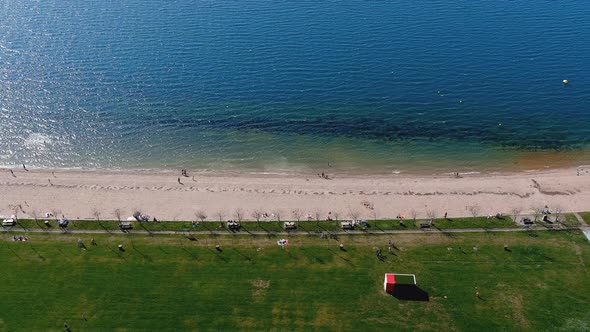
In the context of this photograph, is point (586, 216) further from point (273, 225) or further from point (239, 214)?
point (239, 214)

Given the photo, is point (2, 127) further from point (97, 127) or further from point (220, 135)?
point (220, 135)

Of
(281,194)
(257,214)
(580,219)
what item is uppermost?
(281,194)

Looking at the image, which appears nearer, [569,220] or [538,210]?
[569,220]

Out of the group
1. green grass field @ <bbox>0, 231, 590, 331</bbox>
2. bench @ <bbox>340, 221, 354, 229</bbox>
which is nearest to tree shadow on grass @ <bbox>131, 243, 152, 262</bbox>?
green grass field @ <bbox>0, 231, 590, 331</bbox>

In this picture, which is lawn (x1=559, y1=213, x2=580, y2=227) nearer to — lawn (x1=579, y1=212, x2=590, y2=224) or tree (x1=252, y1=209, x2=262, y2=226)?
lawn (x1=579, y1=212, x2=590, y2=224)

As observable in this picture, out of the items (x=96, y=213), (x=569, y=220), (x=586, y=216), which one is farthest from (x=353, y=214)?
(x=96, y=213)

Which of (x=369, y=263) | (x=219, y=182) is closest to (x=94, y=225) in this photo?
(x=219, y=182)

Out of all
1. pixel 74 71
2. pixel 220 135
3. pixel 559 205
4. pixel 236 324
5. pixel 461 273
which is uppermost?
pixel 74 71
